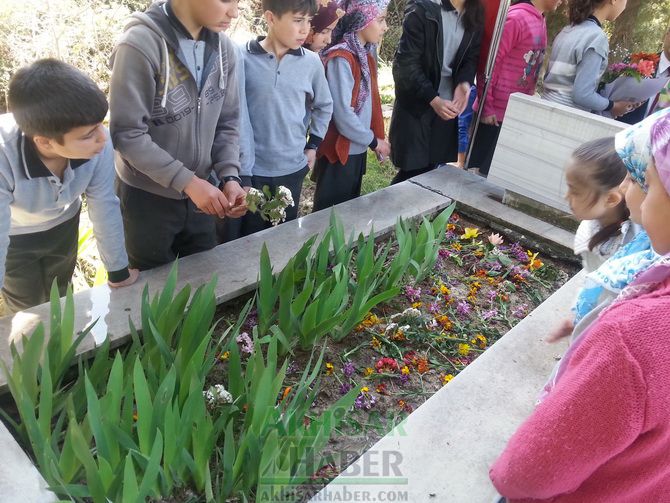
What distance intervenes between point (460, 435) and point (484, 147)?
8.87ft

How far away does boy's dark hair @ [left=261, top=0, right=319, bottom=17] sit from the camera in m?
2.27

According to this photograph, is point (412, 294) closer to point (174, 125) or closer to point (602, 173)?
point (602, 173)

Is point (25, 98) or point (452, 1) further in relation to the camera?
point (452, 1)

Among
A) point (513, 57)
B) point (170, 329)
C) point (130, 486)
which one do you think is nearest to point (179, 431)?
point (130, 486)

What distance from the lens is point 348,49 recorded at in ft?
9.05

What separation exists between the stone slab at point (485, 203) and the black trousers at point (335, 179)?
0.36m

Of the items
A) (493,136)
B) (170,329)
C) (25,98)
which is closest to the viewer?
(25,98)

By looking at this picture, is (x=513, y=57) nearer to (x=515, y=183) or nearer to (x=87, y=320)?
(x=515, y=183)

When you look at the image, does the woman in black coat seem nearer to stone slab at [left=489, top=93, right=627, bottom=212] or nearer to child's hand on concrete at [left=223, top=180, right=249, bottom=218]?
stone slab at [left=489, top=93, right=627, bottom=212]

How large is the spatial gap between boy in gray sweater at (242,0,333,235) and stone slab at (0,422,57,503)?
1.64 metres

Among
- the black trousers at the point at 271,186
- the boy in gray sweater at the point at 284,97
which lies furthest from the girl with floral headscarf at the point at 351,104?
the black trousers at the point at 271,186

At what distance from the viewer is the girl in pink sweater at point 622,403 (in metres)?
0.81

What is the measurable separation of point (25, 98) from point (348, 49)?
163 cm

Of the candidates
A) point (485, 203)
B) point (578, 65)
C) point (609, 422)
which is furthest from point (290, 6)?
point (609, 422)
